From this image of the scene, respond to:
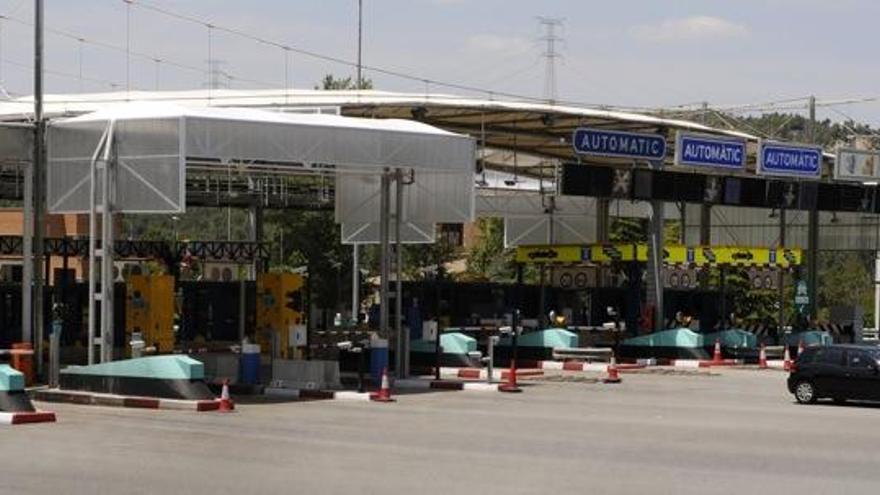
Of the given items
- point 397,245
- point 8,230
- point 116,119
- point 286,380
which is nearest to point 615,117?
point 397,245

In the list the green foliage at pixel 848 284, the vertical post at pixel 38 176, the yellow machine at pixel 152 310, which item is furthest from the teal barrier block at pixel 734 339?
the green foliage at pixel 848 284

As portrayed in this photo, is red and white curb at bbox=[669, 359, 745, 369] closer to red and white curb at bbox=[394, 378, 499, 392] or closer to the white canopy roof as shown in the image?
red and white curb at bbox=[394, 378, 499, 392]

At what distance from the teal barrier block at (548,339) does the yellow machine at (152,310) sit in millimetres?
12925

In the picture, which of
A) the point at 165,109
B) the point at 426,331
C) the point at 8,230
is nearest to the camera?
the point at 165,109

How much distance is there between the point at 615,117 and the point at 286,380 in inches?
611

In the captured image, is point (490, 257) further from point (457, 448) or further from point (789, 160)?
point (457, 448)

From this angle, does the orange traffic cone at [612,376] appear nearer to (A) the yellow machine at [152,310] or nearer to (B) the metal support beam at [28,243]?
(A) the yellow machine at [152,310]

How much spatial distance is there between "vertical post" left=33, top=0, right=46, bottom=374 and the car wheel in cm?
1507

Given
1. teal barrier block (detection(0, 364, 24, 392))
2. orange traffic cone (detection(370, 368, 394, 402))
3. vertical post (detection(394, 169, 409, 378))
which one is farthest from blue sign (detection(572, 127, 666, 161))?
teal barrier block (detection(0, 364, 24, 392))

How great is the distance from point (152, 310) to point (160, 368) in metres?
7.14

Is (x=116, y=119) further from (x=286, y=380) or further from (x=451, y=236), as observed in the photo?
(x=451, y=236)

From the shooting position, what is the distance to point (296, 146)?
2912 centimetres

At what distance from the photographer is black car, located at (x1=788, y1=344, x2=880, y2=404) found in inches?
1163

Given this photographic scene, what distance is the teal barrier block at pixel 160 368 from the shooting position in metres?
26.6
